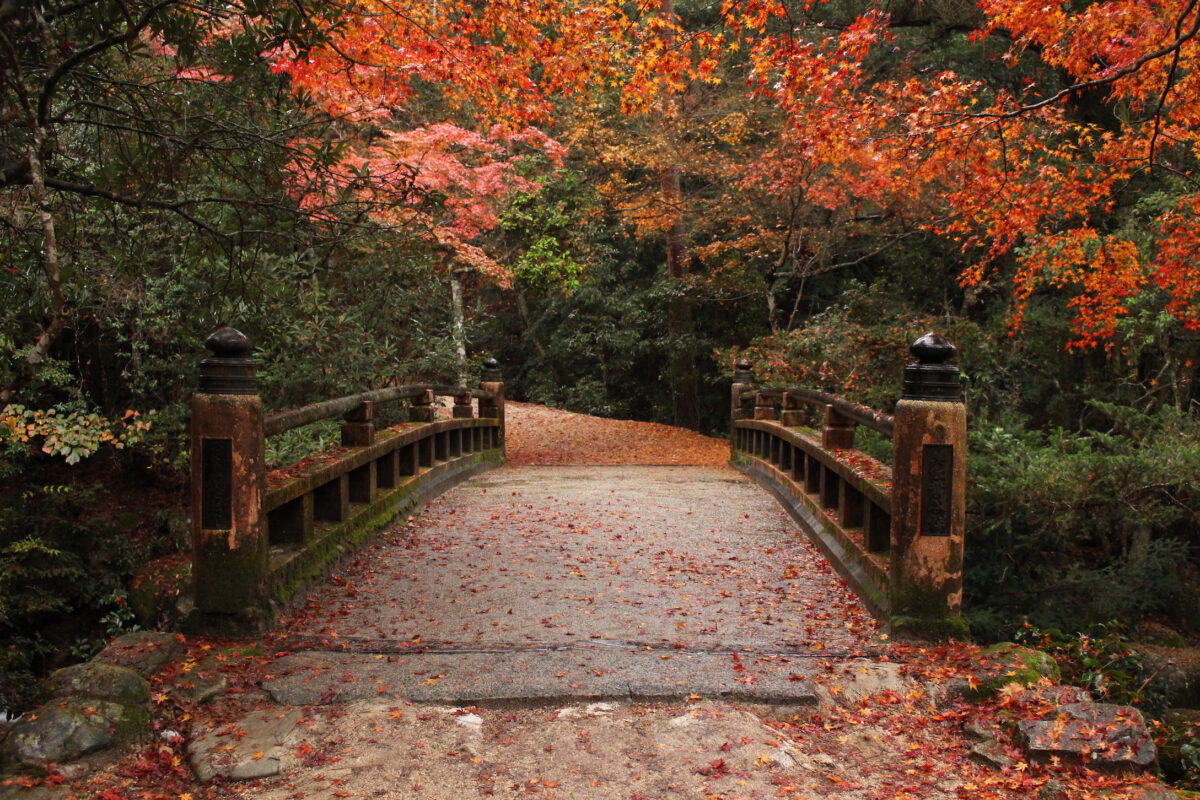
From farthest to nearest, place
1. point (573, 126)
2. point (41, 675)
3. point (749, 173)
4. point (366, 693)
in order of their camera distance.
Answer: point (573, 126) → point (749, 173) → point (41, 675) → point (366, 693)

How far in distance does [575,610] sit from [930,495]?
2.13 meters

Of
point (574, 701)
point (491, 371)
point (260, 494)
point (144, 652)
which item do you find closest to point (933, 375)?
point (574, 701)

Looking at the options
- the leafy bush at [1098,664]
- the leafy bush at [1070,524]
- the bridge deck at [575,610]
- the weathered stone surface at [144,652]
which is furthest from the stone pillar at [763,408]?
the weathered stone surface at [144,652]

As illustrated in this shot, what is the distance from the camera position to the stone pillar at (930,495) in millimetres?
4719

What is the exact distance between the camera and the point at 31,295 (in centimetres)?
550

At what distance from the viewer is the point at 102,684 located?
3658 mm

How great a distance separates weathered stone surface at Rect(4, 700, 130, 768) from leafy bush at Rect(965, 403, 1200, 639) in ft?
20.0

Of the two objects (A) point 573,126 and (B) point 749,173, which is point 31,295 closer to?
(B) point 749,173

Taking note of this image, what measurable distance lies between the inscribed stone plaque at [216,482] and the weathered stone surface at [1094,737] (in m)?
3.74

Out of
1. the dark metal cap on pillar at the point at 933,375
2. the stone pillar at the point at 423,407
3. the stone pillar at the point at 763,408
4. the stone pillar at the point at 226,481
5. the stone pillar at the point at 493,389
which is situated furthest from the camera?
the stone pillar at the point at 493,389

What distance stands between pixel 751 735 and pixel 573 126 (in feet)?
52.9

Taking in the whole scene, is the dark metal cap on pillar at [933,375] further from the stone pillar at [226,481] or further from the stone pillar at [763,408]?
the stone pillar at [763,408]

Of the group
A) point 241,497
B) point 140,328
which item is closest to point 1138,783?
point 241,497

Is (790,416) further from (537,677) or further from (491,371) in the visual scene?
(537,677)
